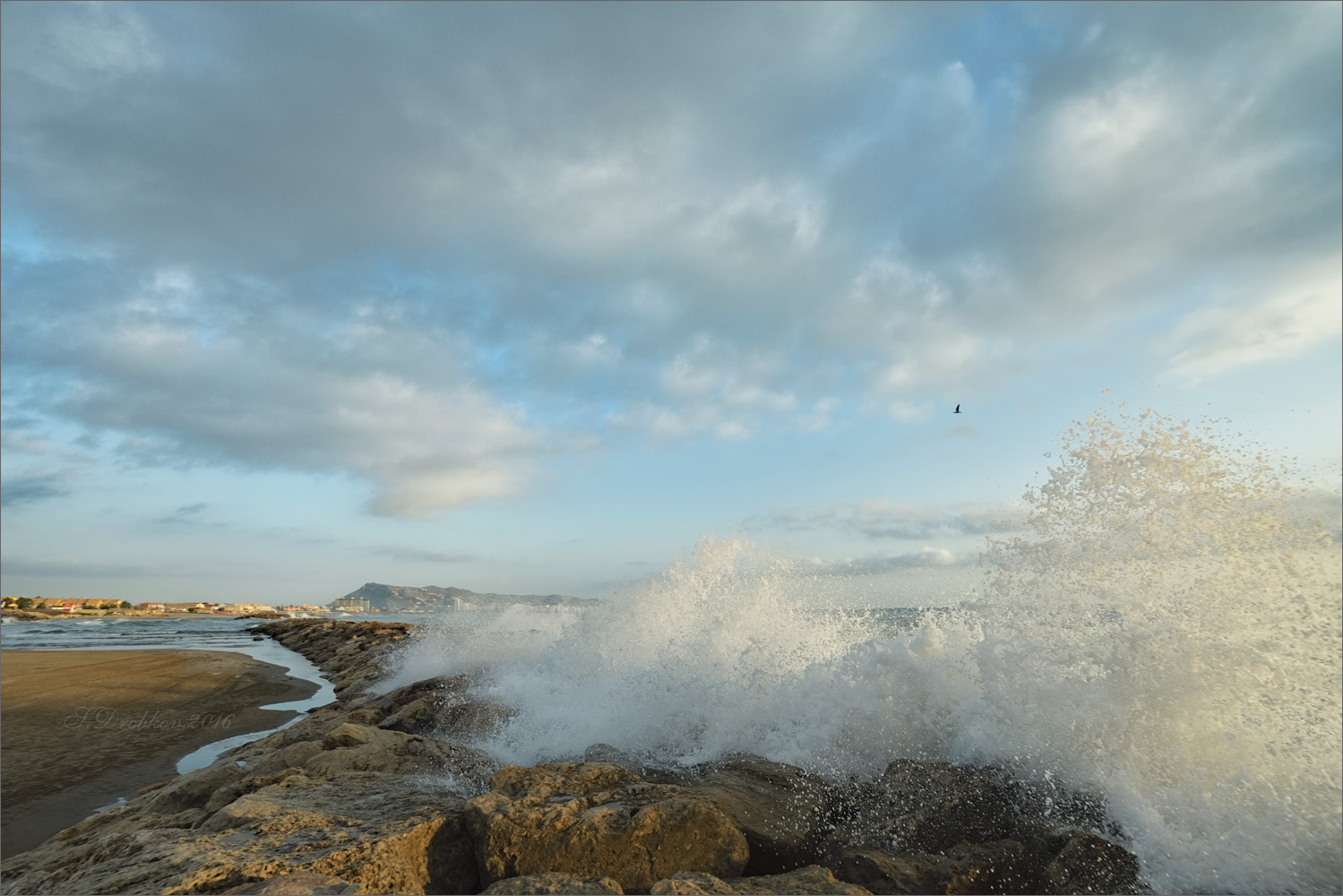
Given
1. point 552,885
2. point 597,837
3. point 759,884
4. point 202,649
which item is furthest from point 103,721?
point 202,649

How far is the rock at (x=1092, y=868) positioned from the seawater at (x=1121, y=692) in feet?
0.60

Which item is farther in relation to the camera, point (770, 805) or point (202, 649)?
point (202, 649)

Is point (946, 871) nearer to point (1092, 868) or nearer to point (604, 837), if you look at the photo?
point (1092, 868)

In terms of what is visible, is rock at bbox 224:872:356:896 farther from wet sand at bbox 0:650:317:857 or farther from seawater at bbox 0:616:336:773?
seawater at bbox 0:616:336:773

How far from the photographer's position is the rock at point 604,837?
11.9 ft

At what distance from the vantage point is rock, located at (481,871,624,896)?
124 inches

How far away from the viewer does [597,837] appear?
12.3ft

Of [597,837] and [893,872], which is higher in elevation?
[597,837]

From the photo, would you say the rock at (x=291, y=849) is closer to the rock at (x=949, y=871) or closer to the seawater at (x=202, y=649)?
the rock at (x=949, y=871)

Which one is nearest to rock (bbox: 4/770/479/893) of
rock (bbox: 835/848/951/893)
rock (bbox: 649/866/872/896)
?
rock (bbox: 649/866/872/896)

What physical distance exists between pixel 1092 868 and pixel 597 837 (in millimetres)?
2917

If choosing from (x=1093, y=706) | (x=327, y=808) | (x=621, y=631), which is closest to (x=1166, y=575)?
(x=1093, y=706)

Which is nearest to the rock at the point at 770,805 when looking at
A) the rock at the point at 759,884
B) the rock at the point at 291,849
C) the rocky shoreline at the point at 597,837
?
the rocky shoreline at the point at 597,837

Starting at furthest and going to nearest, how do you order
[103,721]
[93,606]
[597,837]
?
[93,606], [103,721], [597,837]
